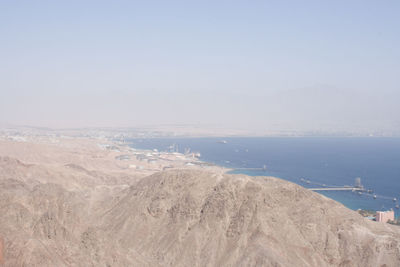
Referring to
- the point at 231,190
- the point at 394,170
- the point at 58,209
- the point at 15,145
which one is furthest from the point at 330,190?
the point at 15,145

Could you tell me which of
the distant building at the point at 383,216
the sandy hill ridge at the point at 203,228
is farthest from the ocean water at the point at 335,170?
the sandy hill ridge at the point at 203,228

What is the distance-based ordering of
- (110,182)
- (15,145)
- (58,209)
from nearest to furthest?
(58,209) < (110,182) < (15,145)

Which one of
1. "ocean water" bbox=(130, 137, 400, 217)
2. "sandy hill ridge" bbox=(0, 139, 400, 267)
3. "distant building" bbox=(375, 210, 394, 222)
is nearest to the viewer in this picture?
"sandy hill ridge" bbox=(0, 139, 400, 267)

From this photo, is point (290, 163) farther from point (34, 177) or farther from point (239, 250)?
point (239, 250)

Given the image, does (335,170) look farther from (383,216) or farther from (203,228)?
(203,228)

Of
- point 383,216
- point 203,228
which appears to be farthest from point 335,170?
point 203,228

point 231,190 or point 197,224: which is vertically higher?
point 231,190

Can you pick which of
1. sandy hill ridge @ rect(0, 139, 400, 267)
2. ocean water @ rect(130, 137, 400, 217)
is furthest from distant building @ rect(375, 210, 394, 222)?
sandy hill ridge @ rect(0, 139, 400, 267)

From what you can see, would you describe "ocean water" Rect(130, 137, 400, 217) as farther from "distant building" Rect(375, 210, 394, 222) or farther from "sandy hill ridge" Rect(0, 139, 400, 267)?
"sandy hill ridge" Rect(0, 139, 400, 267)

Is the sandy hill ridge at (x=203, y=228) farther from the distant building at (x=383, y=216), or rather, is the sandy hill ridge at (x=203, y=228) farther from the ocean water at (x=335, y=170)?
the ocean water at (x=335, y=170)
